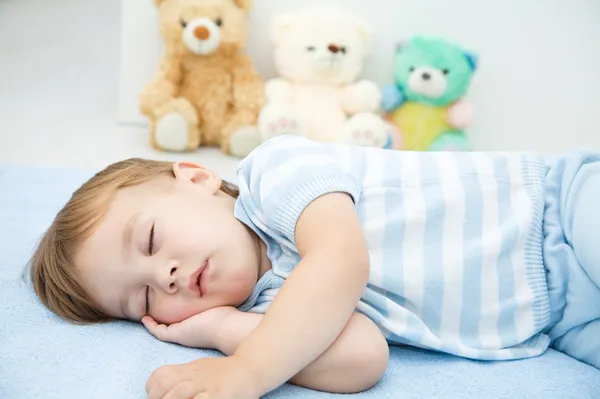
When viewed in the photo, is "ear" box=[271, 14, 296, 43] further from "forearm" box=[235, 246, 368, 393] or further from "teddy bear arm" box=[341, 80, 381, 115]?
"forearm" box=[235, 246, 368, 393]

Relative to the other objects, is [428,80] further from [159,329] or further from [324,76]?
[159,329]

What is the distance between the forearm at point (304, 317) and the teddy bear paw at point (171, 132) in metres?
1.25

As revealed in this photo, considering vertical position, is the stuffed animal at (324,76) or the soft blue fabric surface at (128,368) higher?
the stuffed animal at (324,76)

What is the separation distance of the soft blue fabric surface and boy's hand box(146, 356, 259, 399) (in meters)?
0.06

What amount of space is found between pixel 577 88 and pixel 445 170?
4.28ft

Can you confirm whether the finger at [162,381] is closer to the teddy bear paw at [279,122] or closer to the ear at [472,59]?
the teddy bear paw at [279,122]

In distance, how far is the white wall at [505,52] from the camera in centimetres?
203

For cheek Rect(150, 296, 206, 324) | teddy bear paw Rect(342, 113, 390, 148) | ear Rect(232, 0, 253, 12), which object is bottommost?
teddy bear paw Rect(342, 113, 390, 148)

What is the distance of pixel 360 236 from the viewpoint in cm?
81

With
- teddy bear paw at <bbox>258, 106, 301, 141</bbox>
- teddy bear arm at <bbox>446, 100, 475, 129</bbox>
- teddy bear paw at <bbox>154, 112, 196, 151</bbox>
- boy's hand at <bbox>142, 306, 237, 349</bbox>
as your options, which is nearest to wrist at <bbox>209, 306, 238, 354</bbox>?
boy's hand at <bbox>142, 306, 237, 349</bbox>

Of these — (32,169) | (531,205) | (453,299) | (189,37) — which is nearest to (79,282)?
(453,299)

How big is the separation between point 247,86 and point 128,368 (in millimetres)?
1336

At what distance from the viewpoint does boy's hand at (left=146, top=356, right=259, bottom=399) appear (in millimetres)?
631

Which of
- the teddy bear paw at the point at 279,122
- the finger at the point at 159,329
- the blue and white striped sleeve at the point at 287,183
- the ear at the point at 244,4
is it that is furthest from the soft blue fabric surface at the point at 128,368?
the ear at the point at 244,4
